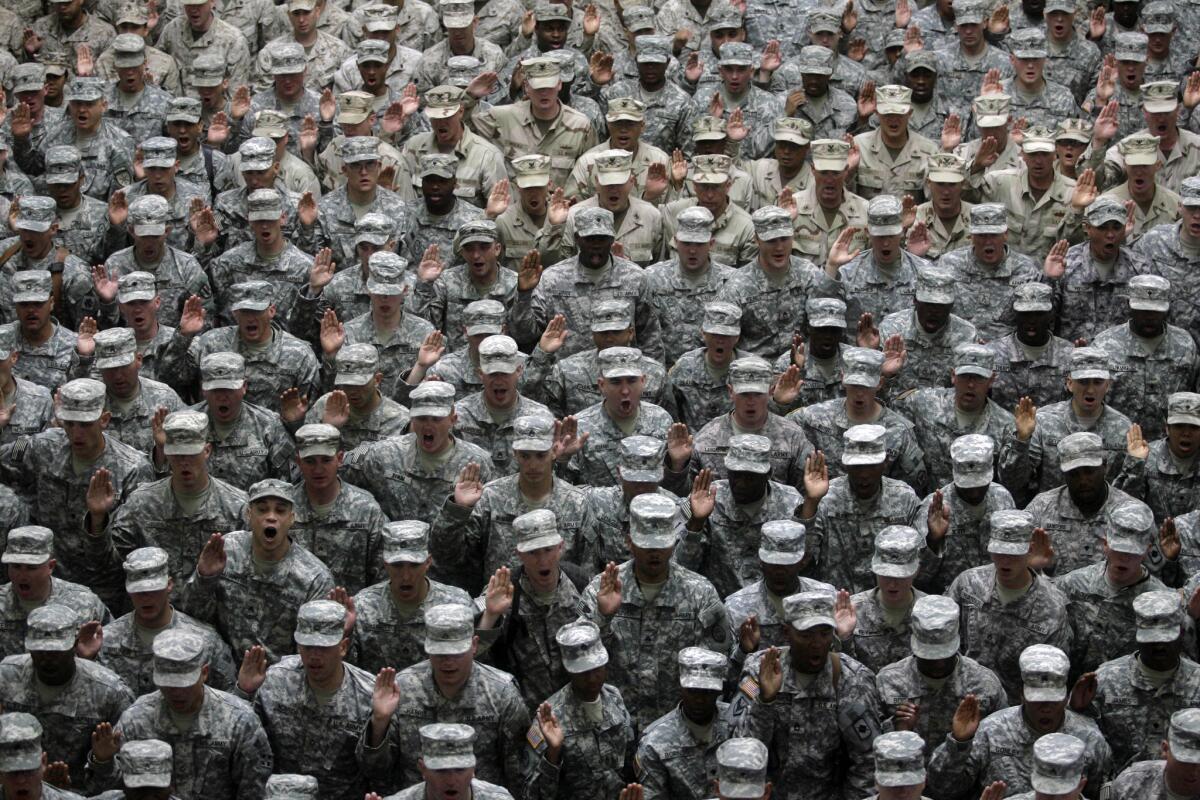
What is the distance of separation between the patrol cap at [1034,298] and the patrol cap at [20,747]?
684cm

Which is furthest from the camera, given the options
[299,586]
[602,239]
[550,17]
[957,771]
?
[550,17]

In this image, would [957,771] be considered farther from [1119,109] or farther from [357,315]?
[1119,109]

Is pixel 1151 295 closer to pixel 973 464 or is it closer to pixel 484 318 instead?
pixel 973 464

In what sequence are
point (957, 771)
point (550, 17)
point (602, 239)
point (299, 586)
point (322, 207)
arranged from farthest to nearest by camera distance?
point (550, 17)
point (322, 207)
point (602, 239)
point (299, 586)
point (957, 771)

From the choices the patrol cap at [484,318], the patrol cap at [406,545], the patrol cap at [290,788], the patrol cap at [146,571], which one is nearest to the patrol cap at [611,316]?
the patrol cap at [484,318]

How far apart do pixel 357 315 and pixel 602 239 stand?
67.0 inches

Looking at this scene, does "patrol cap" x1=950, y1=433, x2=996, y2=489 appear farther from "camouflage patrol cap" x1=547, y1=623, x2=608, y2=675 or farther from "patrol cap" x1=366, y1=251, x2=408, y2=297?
"patrol cap" x1=366, y1=251, x2=408, y2=297

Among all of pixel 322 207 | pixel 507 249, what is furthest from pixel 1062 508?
pixel 322 207

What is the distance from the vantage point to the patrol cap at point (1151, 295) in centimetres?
1636

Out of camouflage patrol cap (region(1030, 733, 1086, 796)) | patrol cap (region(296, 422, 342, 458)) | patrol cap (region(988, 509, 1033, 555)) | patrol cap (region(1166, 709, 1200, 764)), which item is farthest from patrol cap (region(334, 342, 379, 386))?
patrol cap (region(1166, 709, 1200, 764))

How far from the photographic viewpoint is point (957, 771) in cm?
1345

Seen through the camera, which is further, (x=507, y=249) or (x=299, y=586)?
(x=507, y=249)

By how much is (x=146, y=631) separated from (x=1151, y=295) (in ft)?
21.5

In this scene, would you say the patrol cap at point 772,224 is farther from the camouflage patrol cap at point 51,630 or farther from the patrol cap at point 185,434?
the camouflage patrol cap at point 51,630
